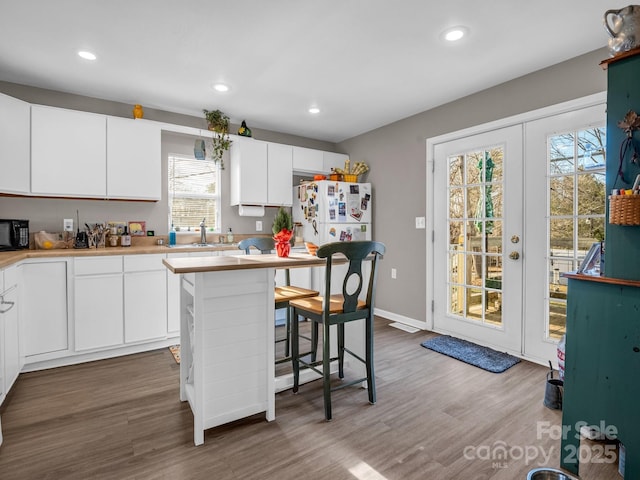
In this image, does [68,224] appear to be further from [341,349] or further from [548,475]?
[548,475]

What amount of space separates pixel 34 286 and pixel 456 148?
4089 mm

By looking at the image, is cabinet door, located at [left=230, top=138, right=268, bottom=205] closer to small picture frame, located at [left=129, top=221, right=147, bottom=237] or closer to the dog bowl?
small picture frame, located at [left=129, top=221, right=147, bottom=237]

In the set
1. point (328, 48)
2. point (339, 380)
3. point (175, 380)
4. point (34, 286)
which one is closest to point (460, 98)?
point (328, 48)

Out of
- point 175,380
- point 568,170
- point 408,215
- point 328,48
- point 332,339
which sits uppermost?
point 328,48

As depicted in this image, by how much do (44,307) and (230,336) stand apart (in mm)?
1975

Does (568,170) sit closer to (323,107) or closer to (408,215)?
(408,215)

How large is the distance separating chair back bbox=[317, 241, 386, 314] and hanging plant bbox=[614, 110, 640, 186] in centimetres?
121

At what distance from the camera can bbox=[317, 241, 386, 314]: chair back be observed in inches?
76.2

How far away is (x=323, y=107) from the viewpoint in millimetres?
3770

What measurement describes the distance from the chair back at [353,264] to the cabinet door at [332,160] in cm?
287

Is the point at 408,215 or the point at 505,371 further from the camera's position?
the point at 408,215

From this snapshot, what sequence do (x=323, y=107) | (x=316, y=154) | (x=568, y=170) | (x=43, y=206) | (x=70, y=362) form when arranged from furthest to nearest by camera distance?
(x=316, y=154) → (x=323, y=107) → (x=43, y=206) → (x=70, y=362) → (x=568, y=170)

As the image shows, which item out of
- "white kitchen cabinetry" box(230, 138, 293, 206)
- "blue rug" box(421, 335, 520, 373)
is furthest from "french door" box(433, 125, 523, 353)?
"white kitchen cabinetry" box(230, 138, 293, 206)

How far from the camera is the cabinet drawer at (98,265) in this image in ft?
9.56
